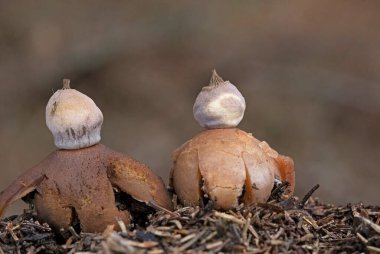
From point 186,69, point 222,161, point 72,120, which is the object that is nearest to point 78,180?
point 72,120

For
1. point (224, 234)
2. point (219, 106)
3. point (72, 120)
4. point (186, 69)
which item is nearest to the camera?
point (224, 234)

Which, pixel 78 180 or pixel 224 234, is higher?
pixel 78 180

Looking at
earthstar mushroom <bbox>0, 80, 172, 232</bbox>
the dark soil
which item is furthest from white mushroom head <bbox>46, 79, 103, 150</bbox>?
the dark soil

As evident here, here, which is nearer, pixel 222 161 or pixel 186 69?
pixel 222 161

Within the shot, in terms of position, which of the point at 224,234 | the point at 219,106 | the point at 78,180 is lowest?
the point at 224,234

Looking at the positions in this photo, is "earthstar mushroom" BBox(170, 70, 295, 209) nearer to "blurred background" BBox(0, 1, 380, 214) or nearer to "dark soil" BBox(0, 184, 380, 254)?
"dark soil" BBox(0, 184, 380, 254)

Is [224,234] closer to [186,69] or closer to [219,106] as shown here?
[219,106]

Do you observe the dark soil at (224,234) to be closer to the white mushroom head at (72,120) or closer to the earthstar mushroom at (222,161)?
the earthstar mushroom at (222,161)
